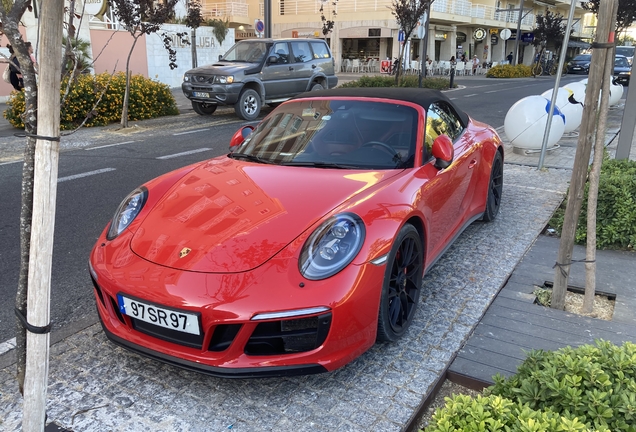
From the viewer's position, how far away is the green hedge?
5.34ft

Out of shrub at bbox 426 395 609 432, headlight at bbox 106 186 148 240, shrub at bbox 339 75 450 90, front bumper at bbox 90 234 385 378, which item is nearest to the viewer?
shrub at bbox 426 395 609 432

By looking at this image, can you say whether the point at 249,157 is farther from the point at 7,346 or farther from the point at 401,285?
the point at 7,346

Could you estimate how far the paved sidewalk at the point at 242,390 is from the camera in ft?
8.04

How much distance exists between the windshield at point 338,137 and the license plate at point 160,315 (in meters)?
1.43

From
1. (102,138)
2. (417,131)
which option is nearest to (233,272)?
(417,131)

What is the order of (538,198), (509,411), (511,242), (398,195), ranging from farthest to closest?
(538,198), (511,242), (398,195), (509,411)

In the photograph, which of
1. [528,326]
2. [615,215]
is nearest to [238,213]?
[528,326]

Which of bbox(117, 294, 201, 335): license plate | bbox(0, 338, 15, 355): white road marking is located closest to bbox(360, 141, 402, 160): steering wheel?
bbox(117, 294, 201, 335): license plate

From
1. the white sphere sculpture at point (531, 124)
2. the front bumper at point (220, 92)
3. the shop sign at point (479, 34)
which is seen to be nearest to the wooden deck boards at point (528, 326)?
the white sphere sculpture at point (531, 124)

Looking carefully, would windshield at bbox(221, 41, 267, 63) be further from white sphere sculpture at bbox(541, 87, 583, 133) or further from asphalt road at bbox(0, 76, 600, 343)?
white sphere sculpture at bbox(541, 87, 583, 133)

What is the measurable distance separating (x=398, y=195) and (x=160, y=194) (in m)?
1.45

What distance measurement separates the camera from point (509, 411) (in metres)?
1.69

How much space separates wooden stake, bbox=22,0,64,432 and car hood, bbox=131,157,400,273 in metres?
0.71

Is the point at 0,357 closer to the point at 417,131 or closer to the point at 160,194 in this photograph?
the point at 160,194
